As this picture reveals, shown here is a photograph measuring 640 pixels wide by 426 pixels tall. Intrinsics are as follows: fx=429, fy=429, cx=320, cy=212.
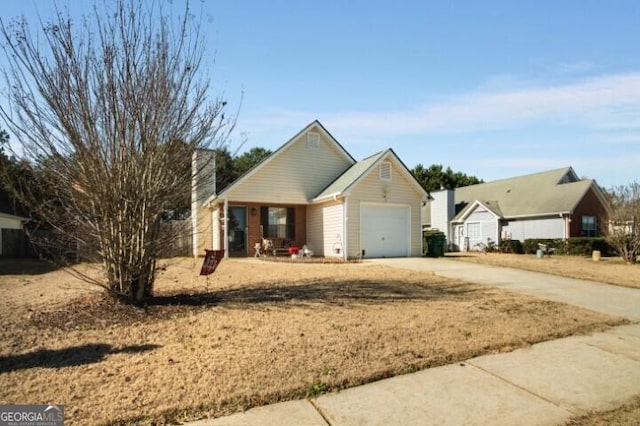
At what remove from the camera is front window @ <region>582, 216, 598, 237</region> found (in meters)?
27.4

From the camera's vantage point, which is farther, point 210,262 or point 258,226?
point 258,226

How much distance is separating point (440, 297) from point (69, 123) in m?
7.34

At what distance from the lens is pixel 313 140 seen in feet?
71.4

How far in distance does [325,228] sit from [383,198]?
121 inches

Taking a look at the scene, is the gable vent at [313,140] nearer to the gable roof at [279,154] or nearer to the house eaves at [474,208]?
the gable roof at [279,154]

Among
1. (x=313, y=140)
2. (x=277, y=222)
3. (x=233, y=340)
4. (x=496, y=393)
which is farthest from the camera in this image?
(x=313, y=140)

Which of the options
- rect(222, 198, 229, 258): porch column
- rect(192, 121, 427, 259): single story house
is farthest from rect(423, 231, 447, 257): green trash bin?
rect(222, 198, 229, 258): porch column

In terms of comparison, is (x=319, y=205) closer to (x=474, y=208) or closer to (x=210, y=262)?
(x=210, y=262)

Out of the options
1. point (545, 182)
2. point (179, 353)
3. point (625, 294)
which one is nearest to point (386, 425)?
point (179, 353)

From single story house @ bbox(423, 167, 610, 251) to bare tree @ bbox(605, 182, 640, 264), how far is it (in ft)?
13.4

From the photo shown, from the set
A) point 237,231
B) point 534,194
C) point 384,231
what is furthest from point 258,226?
point 534,194

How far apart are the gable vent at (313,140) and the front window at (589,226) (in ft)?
59.9

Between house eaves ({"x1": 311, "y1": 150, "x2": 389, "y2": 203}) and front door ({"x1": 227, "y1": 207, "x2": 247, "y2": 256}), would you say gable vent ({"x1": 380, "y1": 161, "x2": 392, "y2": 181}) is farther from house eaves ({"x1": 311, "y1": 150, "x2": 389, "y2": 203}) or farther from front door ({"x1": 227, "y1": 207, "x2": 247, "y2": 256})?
front door ({"x1": 227, "y1": 207, "x2": 247, "y2": 256})

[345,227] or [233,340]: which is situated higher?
[345,227]
